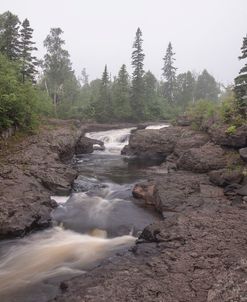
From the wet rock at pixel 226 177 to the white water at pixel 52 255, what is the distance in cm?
597

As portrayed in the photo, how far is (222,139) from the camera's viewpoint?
1961 centimetres

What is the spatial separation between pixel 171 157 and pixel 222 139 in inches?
228

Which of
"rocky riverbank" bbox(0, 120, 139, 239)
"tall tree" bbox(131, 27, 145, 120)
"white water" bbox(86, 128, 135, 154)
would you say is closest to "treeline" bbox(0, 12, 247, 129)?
"tall tree" bbox(131, 27, 145, 120)

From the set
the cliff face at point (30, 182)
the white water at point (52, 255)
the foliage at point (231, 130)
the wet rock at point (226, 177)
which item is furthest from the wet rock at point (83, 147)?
the white water at point (52, 255)

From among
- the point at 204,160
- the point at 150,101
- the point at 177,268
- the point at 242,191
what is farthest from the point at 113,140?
the point at 177,268

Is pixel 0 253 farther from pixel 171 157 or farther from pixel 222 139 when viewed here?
pixel 171 157

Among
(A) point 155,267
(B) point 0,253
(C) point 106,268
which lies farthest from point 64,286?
(B) point 0,253

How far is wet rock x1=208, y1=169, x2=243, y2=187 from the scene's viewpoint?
15398 mm

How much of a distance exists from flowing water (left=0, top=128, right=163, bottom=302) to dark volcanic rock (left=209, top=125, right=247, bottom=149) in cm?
606

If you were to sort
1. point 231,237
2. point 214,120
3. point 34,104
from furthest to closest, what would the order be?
point 214,120
point 34,104
point 231,237

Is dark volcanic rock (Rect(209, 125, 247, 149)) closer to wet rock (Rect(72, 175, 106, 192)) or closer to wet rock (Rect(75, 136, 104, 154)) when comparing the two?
wet rock (Rect(72, 175, 106, 192))

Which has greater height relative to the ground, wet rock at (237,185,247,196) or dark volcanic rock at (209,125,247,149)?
dark volcanic rock at (209,125,247,149)

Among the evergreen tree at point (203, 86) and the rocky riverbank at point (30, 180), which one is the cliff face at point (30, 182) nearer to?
the rocky riverbank at point (30, 180)

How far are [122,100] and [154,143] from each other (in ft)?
73.1
